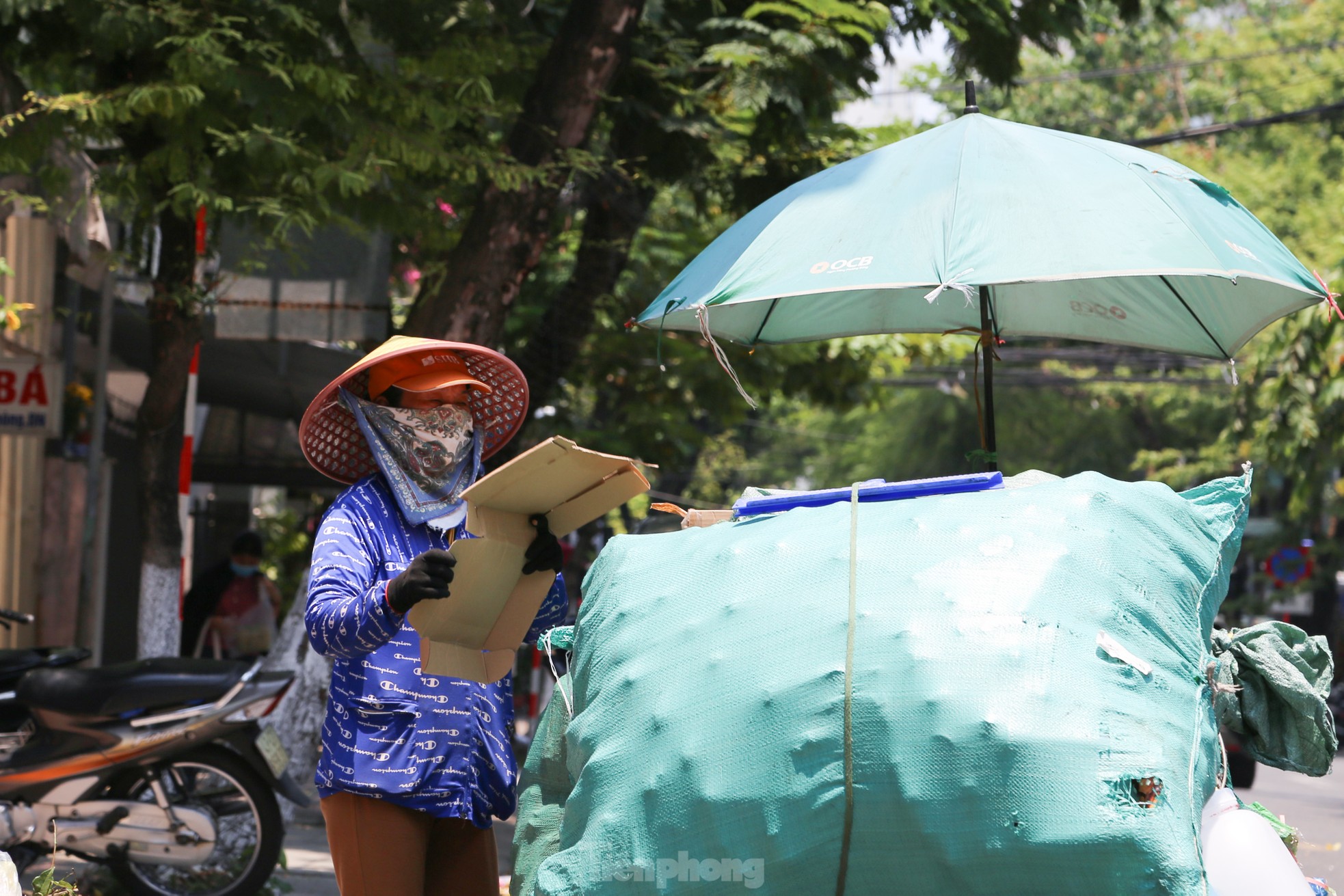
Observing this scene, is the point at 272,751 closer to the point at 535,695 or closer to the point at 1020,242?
the point at 1020,242

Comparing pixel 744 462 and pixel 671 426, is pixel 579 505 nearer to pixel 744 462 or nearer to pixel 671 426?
pixel 671 426

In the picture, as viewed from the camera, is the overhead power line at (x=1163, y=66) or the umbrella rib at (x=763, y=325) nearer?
the umbrella rib at (x=763, y=325)

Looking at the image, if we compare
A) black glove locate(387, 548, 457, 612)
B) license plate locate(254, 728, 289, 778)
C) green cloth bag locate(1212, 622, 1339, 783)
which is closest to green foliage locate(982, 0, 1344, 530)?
license plate locate(254, 728, 289, 778)

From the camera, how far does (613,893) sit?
1.96m

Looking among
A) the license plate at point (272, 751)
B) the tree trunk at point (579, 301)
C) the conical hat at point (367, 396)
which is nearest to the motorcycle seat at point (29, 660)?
the license plate at point (272, 751)

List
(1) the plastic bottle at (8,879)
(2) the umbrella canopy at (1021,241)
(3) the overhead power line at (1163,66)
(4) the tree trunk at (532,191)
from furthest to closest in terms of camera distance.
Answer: (3) the overhead power line at (1163,66)
(4) the tree trunk at (532,191)
(2) the umbrella canopy at (1021,241)
(1) the plastic bottle at (8,879)

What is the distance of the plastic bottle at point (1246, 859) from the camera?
86.6 inches

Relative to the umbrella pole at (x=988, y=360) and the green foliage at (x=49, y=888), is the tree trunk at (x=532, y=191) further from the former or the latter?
the green foliage at (x=49, y=888)

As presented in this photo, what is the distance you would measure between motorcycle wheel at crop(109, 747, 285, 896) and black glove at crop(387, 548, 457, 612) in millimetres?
3059

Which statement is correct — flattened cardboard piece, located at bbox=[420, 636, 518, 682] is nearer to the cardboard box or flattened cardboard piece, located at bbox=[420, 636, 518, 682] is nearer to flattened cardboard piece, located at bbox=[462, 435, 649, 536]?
the cardboard box

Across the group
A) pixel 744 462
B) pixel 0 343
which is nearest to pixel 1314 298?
pixel 0 343

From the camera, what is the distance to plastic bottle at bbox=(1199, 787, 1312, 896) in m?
2.20

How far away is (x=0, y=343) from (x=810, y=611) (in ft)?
23.3

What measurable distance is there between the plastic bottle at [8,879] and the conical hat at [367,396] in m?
0.99
